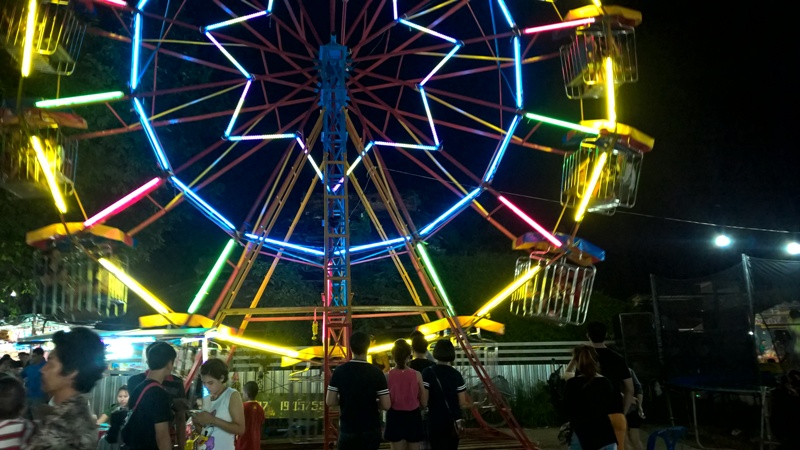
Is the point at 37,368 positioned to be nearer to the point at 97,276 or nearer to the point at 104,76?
the point at 97,276

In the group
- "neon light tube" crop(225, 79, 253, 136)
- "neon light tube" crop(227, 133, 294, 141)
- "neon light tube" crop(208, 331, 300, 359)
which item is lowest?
"neon light tube" crop(208, 331, 300, 359)

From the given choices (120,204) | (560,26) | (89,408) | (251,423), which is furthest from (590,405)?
(120,204)

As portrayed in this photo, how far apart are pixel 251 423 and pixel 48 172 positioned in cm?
364

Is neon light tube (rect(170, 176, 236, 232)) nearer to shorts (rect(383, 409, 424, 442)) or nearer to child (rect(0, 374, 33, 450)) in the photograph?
shorts (rect(383, 409, 424, 442))

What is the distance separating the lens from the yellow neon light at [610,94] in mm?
8070

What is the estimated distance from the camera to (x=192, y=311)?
855 centimetres

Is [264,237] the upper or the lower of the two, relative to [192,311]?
upper

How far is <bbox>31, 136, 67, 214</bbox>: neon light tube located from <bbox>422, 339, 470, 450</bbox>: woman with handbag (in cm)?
444

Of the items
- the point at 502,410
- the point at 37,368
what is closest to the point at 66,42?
the point at 37,368

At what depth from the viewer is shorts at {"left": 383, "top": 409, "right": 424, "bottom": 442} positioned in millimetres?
5250

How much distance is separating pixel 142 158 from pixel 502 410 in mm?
7614

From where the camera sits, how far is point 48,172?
7.06 m

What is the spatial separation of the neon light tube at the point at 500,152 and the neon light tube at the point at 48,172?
5305 millimetres

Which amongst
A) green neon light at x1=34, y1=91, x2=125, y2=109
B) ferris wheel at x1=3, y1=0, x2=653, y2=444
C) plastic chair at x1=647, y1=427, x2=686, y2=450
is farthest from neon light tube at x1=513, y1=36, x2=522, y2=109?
plastic chair at x1=647, y1=427, x2=686, y2=450
